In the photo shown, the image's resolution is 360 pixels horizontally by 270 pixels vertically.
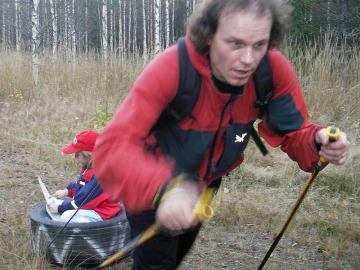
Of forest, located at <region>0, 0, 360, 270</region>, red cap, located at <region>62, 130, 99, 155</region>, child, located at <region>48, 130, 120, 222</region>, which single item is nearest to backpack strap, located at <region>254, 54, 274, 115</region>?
forest, located at <region>0, 0, 360, 270</region>

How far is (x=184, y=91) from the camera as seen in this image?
1.70 metres

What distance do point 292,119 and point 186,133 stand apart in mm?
502

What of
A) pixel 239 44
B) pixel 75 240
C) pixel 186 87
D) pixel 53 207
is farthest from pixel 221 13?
pixel 53 207

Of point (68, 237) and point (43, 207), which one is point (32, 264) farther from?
point (43, 207)

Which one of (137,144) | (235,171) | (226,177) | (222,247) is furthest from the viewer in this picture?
(235,171)

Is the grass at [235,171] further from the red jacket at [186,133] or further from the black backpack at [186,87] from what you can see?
the black backpack at [186,87]

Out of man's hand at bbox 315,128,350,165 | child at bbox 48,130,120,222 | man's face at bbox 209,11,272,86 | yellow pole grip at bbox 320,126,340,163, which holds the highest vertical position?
man's face at bbox 209,11,272,86

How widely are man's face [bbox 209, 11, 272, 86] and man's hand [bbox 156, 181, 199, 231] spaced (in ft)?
1.60

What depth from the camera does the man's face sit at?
5.42ft

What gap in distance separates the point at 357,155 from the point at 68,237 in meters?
3.54

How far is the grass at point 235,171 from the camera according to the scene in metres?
3.75

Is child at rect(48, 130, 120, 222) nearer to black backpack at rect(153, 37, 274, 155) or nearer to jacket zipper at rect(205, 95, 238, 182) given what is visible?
jacket zipper at rect(205, 95, 238, 182)

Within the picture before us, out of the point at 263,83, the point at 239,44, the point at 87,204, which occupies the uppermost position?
the point at 239,44

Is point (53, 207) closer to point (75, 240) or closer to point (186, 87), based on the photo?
point (75, 240)
